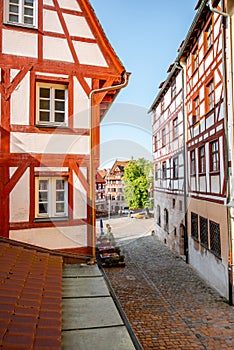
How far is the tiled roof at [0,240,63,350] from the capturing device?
93.0 inches

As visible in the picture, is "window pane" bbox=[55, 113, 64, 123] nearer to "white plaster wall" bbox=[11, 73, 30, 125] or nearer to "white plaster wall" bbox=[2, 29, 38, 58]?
"white plaster wall" bbox=[11, 73, 30, 125]

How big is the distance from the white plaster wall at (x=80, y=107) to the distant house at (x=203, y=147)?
4.47 metres

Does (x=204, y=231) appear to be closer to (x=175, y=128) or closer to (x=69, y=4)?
(x=175, y=128)

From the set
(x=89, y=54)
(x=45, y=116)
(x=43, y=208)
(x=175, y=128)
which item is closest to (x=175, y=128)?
(x=175, y=128)

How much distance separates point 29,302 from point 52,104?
4.69 metres

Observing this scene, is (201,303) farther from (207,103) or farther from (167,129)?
(167,129)

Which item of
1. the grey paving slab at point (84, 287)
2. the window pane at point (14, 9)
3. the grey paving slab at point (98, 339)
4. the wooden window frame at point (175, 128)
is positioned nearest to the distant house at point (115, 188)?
the wooden window frame at point (175, 128)

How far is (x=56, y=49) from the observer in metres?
6.52

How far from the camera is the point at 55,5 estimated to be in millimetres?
6602

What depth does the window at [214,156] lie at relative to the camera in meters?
9.37

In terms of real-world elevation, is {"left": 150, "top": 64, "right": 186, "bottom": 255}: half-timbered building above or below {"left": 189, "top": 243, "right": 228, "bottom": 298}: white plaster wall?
above

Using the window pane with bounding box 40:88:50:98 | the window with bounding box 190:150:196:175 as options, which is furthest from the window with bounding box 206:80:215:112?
the window pane with bounding box 40:88:50:98

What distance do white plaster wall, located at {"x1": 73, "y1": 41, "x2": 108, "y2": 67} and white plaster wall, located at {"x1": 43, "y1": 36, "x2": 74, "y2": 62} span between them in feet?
0.81

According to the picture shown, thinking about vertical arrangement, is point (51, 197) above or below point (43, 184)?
below
